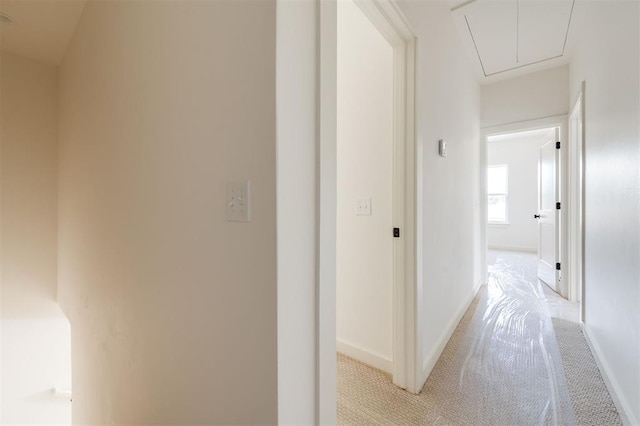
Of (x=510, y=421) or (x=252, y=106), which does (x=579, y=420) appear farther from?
(x=252, y=106)

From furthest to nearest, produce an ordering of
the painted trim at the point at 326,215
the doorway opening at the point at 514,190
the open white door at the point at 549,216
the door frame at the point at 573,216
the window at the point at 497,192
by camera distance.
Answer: the window at the point at 497,192 → the doorway opening at the point at 514,190 → the open white door at the point at 549,216 → the door frame at the point at 573,216 → the painted trim at the point at 326,215

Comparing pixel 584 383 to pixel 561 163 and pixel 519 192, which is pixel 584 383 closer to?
pixel 561 163

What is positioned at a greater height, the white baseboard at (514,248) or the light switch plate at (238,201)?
the light switch plate at (238,201)

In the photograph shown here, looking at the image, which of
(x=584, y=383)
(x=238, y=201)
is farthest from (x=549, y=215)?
(x=238, y=201)

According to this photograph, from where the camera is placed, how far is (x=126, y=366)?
134 centimetres

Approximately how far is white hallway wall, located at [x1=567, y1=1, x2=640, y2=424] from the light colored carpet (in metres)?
0.08

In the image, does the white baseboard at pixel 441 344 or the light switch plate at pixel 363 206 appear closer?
the white baseboard at pixel 441 344

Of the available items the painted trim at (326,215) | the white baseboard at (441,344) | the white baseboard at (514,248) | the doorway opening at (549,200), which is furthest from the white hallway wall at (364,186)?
the white baseboard at (514,248)

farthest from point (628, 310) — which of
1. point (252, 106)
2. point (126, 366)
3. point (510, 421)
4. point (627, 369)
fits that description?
point (126, 366)

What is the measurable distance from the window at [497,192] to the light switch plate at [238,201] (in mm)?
7869

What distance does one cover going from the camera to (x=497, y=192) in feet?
24.0

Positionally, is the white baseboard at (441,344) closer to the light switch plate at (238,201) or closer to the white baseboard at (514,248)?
the light switch plate at (238,201)

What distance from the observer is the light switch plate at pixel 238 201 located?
0.79 metres

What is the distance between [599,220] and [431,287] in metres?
1.30
